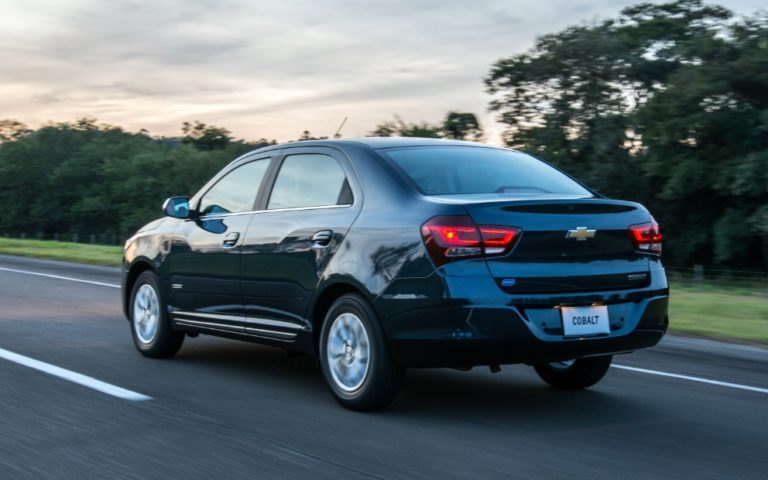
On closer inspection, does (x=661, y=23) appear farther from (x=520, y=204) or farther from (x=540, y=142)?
(x=520, y=204)

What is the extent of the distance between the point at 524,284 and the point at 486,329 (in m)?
0.33

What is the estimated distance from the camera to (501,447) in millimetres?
5102

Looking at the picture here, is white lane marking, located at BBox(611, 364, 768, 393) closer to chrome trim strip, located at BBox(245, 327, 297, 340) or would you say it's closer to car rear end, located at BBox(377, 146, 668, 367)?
car rear end, located at BBox(377, 146, 668, 367)

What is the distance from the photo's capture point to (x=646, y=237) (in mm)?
5996

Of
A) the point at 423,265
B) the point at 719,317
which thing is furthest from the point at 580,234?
the point at 719,317

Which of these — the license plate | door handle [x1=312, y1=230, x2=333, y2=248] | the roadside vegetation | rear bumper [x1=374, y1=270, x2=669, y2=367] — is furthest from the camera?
the roadside vegetation

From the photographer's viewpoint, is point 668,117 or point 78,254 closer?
point 78,254

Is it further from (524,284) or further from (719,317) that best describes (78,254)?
(524,284)

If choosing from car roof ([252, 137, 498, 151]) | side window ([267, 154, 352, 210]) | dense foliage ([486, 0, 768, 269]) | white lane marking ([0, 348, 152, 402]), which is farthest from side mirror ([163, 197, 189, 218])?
dense foliage ([486, 0, 768, 269])

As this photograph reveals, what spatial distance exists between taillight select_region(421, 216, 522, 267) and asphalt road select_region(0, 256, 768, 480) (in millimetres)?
972

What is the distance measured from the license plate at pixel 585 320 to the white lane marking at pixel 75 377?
2.68m

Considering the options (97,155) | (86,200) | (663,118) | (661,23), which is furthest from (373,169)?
(97,155)

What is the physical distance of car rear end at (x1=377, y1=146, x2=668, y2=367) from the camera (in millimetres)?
5371

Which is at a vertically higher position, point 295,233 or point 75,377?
point 295,233
